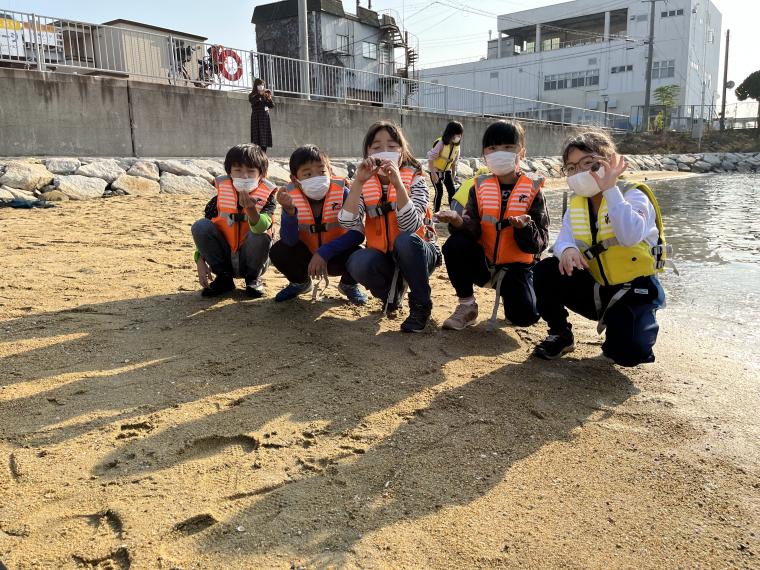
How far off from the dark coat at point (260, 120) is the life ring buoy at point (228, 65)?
4.79ft

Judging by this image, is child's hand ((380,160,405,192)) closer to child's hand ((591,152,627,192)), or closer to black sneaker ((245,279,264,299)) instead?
child's hand ((591,152,627,192))

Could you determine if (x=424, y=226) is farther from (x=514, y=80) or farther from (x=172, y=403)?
(x=514, y=80)

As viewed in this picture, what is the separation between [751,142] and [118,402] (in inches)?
1624

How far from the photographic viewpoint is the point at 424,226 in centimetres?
325

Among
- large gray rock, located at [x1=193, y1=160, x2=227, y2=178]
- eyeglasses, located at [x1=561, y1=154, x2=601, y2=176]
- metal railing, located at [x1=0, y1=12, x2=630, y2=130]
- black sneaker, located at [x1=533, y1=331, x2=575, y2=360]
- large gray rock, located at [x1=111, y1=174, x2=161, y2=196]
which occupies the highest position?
metal railing, located at [x1=0, y1=12, x2=630, y2=130]

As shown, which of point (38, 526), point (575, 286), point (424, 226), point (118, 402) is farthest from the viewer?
point (424, 226)

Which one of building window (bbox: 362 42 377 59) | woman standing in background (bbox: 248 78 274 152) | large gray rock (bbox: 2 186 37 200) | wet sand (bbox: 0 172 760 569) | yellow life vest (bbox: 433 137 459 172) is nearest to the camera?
wet sand (bbox: 0 172 760 569)

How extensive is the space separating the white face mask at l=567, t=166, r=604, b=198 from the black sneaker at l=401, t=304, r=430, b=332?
3.49 feet

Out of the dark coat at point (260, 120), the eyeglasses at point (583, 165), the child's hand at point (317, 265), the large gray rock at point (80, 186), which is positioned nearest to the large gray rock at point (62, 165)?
the large gray rock at point (80, 186)

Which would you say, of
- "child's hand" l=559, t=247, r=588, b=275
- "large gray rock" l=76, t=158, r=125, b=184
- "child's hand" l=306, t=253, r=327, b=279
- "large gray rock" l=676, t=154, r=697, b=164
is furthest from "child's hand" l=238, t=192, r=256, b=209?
"large gray rock" l=676, t=154, r=697, b=164

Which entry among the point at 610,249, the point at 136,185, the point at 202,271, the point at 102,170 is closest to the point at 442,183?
the point at 136,185

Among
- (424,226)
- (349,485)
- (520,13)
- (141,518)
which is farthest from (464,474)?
(520,13)

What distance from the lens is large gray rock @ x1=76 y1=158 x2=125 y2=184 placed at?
840 centimetres

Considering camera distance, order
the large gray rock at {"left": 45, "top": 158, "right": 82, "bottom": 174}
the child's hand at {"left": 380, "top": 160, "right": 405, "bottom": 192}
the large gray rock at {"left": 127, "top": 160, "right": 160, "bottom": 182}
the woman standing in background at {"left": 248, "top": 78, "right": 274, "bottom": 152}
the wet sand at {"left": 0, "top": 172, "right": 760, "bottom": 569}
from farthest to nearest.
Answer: the woman standing in background at {"left": 248, "top": 78, "right": 274, "bottom": 152} → the large gray rock at {"left": 127, "top": 160, "right": 160, "bottom": 182} → the large gray rock at {"left": 45, "top": 158, "right": 82, "bottom": 174} → the child's hand at {"left": 380, "top": 160, "right": 405, "bottom": 192} → the wet sand at {"left": 0, "top": 172, "right": 760, "bottom": 569}
